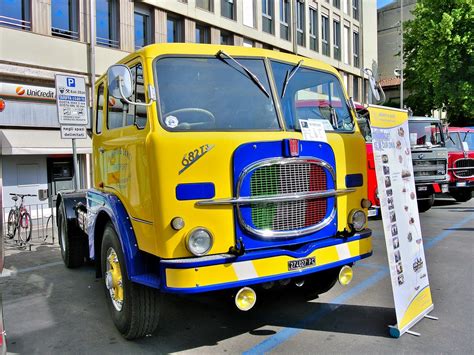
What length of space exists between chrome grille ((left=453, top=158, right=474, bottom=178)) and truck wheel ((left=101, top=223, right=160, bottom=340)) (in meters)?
12.0

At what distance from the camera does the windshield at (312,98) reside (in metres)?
4.22

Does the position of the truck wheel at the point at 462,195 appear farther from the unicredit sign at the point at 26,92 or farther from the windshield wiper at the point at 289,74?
the unicredit sign at the point at 26,92

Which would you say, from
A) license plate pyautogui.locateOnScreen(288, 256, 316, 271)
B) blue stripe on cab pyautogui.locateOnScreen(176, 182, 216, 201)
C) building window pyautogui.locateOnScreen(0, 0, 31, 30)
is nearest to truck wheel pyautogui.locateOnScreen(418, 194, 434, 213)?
license plate pyautogui.locateOnScreen(288, 256, 316, 271)

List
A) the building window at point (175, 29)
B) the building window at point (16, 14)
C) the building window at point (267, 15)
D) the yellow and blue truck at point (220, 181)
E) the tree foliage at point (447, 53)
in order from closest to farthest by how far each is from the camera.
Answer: the yellow and blue truck at point (220, 181)
the building window at point (16, 14)
the building window at point (175, 29)
the building window at point (267, 15)
the tree foliage at point (447, 53)

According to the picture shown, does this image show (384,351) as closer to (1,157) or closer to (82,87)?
(82,87)

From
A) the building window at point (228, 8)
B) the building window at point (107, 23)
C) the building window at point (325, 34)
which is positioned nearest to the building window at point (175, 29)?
the building window at point (107, 23)

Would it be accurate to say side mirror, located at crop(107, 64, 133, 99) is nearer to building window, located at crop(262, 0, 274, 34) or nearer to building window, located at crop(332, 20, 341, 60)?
building window, located at crop(262, 0, 274, 34)

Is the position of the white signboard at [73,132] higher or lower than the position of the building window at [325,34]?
lower

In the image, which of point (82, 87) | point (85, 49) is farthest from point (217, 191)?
point (85, 49)

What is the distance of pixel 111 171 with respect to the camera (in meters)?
4.57

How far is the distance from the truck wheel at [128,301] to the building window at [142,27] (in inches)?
554

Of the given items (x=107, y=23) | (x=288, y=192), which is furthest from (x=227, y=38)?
(x=288, y=192)

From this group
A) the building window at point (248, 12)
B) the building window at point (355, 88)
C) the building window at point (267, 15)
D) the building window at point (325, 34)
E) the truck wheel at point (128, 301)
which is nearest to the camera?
the truck wheel at point (128, 301)

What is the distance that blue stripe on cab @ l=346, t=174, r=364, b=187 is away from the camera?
14.0ft
